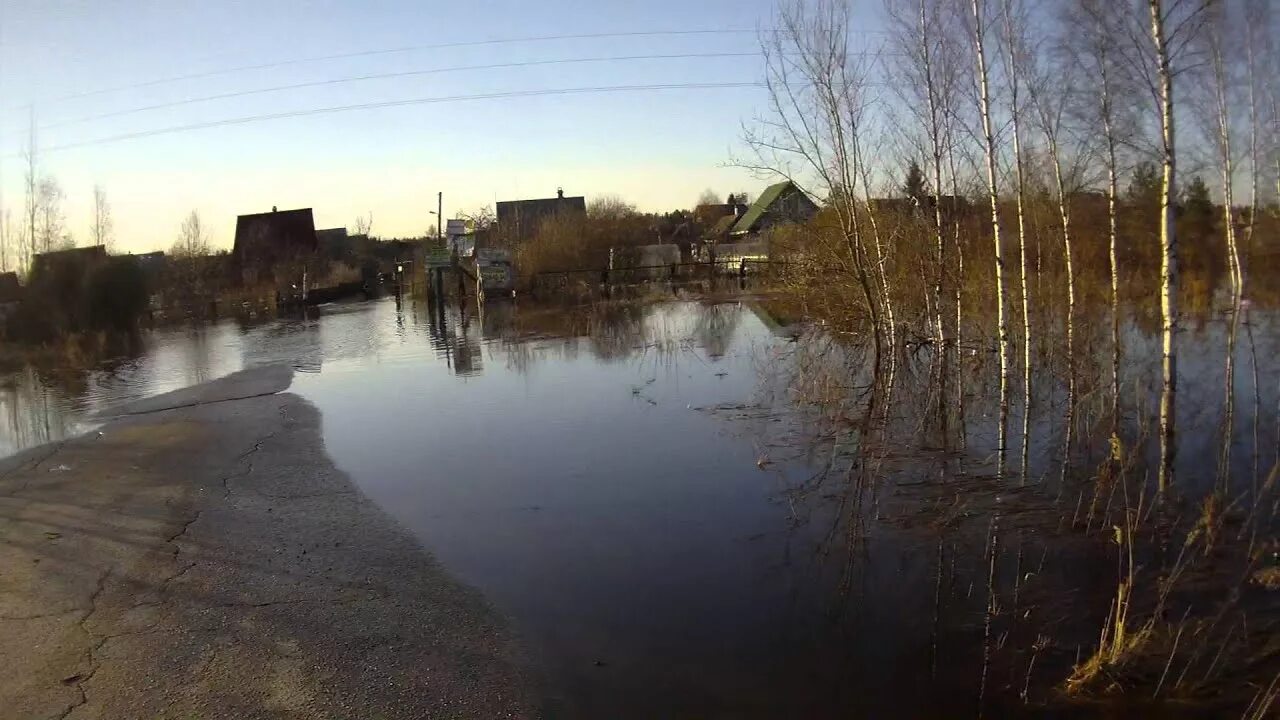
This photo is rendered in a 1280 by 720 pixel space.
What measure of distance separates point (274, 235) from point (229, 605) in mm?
65167

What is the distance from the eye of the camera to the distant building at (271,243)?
56.2 metres

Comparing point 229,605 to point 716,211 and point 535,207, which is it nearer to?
point 535,207

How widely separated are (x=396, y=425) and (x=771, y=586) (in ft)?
25.7

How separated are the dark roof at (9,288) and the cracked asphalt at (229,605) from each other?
25885mm

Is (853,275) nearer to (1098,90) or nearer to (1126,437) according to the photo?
(1098,90)

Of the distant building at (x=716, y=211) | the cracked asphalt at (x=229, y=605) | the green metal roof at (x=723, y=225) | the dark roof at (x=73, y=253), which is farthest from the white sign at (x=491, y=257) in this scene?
the distant building at (x=716, y=211)

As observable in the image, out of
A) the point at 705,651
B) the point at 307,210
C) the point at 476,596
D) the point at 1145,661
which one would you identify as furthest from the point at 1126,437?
the point at 307,210

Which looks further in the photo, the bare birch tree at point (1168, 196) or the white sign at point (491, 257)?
the white sign at point (491, 257)

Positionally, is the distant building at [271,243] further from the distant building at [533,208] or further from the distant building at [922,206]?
the distant building at [922,206]

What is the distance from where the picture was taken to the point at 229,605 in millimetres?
5836

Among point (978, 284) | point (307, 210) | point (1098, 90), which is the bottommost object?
point (978, 284)

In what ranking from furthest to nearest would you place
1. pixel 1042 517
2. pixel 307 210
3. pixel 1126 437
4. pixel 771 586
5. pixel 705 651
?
pixel 307 210 < pixel 1126 437 < pixel 1042 517 < pixel 771 586 < pixel 705 651

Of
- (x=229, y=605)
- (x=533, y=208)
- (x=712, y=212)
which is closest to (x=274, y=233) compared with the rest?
(x=533, y=208)

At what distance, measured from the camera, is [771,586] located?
5.86 m
